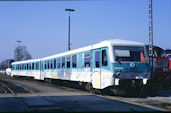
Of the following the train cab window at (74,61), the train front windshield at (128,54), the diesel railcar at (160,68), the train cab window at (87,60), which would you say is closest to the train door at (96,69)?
the train cab window at (87,60)

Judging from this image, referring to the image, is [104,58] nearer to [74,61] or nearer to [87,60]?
[87,60]

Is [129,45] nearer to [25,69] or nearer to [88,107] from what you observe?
[88,107]

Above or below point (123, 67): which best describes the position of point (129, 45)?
above

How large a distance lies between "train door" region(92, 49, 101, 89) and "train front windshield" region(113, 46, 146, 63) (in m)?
1.29

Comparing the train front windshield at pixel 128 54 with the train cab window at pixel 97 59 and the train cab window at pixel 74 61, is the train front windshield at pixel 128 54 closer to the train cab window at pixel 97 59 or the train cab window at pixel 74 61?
the train cab window at pixel 97 59

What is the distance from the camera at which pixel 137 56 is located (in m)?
14.0

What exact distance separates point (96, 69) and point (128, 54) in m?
2.12

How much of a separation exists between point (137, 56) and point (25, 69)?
2803 centimetres

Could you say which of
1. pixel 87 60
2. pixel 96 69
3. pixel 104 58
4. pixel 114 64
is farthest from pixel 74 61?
pixel 114 64

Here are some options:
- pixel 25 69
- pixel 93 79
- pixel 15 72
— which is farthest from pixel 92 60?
pixel 15 72

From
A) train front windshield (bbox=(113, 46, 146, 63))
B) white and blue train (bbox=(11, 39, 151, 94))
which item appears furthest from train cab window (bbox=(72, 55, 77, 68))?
train front windshield (bbox=(113, 46, 146, 63))

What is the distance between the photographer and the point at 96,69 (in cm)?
1477

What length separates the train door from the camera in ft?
47.1

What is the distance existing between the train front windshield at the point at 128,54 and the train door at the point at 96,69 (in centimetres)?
129
